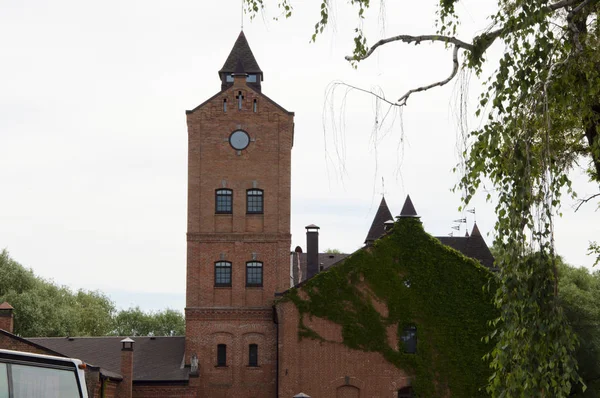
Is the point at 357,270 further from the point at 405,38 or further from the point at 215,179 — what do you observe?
the point at 405,38

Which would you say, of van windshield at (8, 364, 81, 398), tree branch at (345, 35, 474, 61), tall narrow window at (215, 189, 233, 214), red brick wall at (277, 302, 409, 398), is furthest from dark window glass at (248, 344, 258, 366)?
tree branch at (345, 35, 474, 61)

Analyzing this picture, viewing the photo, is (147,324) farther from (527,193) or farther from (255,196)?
(527,193)

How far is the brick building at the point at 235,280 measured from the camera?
36250 millimetres

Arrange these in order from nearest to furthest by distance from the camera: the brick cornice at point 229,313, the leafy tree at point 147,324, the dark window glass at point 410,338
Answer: the dark window glass at point 410,338, the brick cornice at point 229,313, the leafy tree at point 147,324

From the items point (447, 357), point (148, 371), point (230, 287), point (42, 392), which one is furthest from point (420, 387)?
point (42, 392)

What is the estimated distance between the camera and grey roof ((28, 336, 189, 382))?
37.3m

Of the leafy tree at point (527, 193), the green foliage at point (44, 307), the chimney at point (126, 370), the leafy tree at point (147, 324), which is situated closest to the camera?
the leafy tree at point (527, 193)

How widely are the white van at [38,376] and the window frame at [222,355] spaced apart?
87.9ft

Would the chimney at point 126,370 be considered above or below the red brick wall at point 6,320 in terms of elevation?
below

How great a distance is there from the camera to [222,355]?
124 ft

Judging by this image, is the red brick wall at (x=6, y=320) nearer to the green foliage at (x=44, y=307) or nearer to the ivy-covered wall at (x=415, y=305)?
the ivy-covered wall at (x=415, y=305)

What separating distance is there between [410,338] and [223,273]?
8.60 m

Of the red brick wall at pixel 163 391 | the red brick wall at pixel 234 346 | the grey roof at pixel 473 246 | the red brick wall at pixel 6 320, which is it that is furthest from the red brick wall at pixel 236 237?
the grey roof at pixel 473 246

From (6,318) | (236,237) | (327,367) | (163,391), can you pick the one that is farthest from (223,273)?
(6,318)
